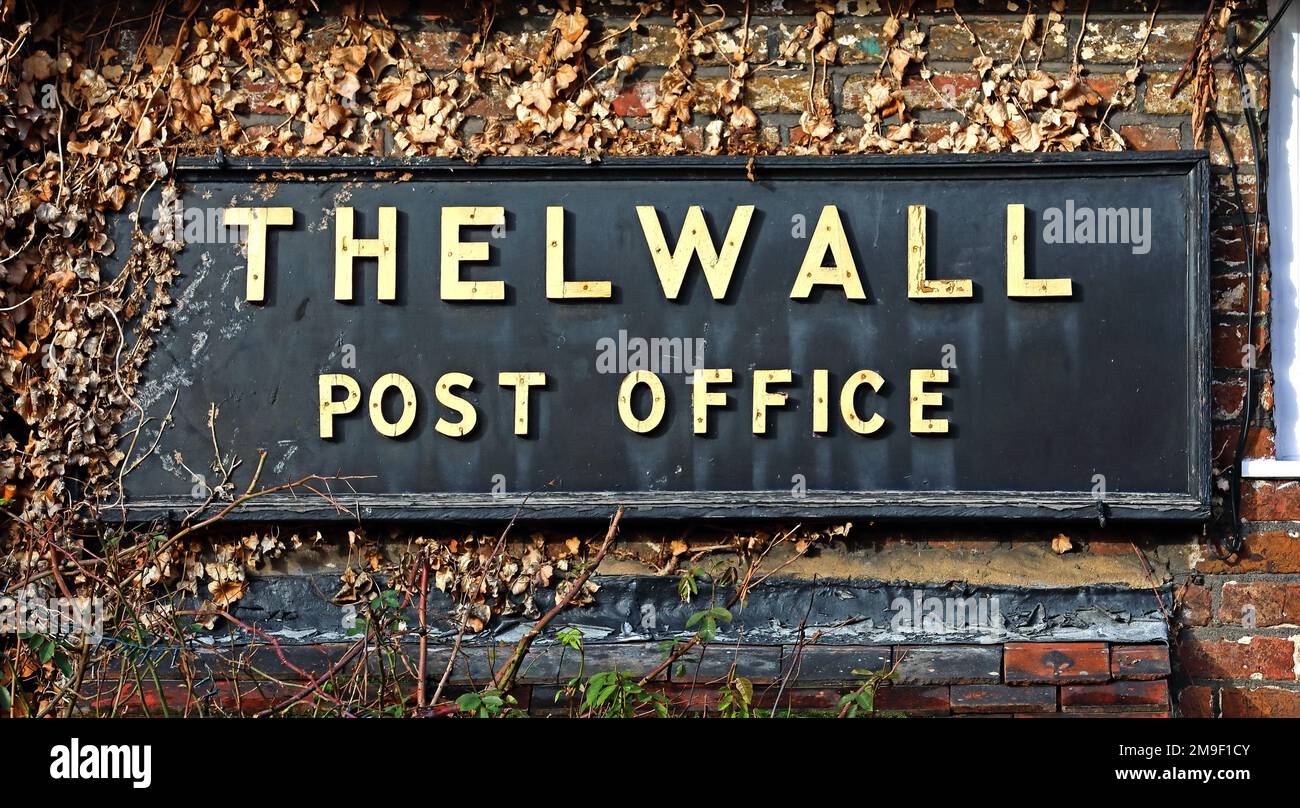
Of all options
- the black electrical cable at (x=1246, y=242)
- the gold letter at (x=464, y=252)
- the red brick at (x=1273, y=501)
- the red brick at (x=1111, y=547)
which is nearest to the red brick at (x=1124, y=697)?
the red brick at (x=1111, y=547)

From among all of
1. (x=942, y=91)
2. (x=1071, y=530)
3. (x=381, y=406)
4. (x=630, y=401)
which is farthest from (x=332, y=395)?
(x=1071, y=530)

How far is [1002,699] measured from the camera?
312cm

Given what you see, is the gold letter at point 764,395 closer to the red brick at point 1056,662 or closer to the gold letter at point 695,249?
the gold letter at point 695,249

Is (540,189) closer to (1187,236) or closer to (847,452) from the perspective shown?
(847,452)

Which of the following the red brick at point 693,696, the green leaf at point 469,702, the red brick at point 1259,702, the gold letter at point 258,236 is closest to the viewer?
the green leaf at point 469,702

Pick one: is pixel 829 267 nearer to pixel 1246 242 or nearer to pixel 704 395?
pixel 704 395

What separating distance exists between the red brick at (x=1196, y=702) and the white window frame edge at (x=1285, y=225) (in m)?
0.75

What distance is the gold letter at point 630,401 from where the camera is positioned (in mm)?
Result: 3250

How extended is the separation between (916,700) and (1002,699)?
264 millimetres

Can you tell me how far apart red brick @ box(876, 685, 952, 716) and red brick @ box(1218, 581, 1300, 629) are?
0.94m

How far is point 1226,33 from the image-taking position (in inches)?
129

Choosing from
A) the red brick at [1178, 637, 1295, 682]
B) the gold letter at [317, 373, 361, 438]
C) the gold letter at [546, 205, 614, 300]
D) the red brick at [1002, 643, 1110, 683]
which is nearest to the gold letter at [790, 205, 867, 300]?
the gold letter at [546, 205, 614, 300]
